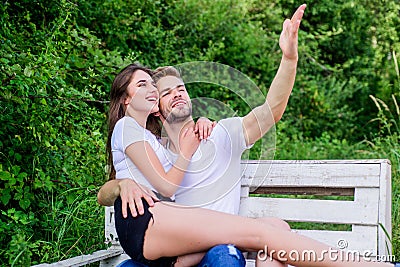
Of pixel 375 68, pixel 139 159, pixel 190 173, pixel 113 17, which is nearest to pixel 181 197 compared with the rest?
pixel 190 173

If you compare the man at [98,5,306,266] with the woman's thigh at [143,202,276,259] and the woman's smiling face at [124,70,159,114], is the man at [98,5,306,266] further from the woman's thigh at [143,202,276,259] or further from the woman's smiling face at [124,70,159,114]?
the woman's thigh at [143,202,276,259]

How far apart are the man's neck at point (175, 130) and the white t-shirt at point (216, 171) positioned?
0.03 m

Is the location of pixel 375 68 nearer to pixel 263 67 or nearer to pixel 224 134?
pixel 263 67

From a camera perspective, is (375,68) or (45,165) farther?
(375,68)

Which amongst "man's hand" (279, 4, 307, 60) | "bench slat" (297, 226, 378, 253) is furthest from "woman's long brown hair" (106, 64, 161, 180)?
"bench slat" (297, 226, 378, 253)

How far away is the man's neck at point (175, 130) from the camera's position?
2.27 metres

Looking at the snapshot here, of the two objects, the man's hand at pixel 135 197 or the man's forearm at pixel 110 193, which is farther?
the man's forearm at pixel 110 193

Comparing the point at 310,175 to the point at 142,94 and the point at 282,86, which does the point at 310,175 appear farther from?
the point at 142,94

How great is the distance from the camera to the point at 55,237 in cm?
303

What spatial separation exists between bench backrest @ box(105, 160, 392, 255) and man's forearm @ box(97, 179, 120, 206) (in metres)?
0.35

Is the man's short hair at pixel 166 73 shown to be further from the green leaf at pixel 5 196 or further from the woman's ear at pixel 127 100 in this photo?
the green leaf at pixel 5 196

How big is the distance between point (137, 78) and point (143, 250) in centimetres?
71

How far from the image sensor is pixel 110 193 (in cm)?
226

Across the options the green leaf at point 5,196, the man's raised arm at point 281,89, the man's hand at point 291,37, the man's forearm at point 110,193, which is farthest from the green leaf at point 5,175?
the man's hand at point 291,37
